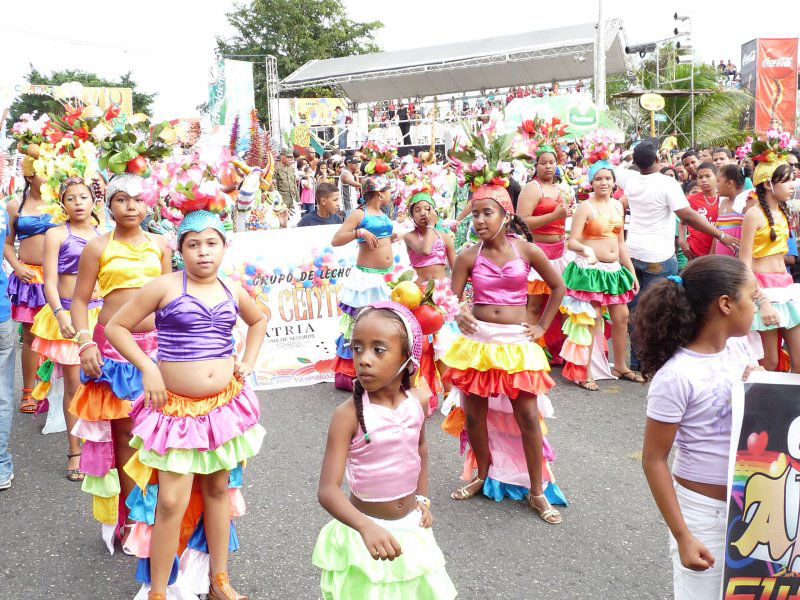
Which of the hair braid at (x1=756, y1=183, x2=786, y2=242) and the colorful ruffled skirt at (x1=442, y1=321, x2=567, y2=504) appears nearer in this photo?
the colorful ruffled skirt at (x1=442, y1=321, x2=567, y2=504)

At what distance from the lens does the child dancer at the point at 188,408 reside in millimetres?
3053

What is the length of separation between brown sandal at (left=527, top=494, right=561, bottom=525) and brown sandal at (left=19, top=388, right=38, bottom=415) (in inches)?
176

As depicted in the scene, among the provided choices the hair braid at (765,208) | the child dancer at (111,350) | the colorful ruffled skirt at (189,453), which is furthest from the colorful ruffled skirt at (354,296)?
the colorful ruffled skirt at (189,453)

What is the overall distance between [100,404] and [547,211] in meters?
4.50

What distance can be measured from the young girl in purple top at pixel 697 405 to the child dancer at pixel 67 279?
3.23 metres

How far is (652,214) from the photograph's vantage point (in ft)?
22.7

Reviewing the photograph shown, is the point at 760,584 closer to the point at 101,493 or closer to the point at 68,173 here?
the point at 101,493

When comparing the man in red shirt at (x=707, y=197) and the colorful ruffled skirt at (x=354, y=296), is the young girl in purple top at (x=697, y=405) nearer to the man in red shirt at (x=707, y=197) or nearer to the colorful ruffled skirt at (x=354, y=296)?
the colorful ruffled skirt at (x=354, y=296)

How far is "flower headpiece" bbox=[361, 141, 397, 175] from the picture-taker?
22.3 feet

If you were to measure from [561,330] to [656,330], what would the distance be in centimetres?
516

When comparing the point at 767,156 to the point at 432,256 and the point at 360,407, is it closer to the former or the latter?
the point at 432,256

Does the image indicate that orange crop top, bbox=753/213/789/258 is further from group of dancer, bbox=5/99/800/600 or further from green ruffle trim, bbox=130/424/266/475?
green ruffle trim, bbox=130/424/266/475

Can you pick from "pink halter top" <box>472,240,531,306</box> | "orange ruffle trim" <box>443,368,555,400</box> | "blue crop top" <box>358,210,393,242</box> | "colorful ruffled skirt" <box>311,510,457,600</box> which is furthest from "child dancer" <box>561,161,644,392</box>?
"colorful ruffled skirt" <box>311,510,457,600</box>

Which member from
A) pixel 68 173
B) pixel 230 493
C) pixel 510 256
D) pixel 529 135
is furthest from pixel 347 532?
pixel 529 135
